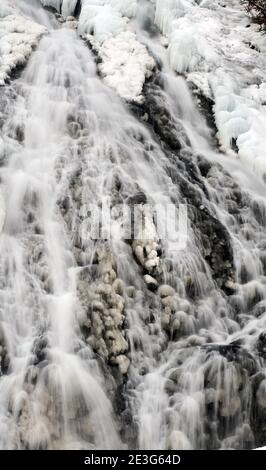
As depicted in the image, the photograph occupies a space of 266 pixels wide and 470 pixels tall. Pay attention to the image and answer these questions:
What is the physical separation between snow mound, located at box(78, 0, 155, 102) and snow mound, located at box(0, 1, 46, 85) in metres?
1.11

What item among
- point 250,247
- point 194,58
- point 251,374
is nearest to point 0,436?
point 251,374

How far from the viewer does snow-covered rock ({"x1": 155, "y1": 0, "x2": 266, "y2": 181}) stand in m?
10.5

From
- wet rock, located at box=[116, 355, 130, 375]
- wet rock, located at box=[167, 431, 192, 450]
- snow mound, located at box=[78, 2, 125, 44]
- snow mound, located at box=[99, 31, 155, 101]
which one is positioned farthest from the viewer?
snow mound, located at box=[78, 2, 125, 44]

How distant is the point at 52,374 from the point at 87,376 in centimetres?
43

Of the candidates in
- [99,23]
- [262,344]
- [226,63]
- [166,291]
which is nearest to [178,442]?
[262,344]

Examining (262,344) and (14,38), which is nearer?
(262,344)

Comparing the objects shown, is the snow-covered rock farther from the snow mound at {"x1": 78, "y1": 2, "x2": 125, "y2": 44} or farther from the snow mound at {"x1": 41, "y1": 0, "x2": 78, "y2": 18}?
the snow mound at {"x1": 41, "y1": 0, "x2": 78, "y2": 18}

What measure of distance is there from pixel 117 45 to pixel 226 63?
7.88 ft

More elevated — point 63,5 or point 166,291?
point 63,5

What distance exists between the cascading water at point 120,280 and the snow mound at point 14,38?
308 mm

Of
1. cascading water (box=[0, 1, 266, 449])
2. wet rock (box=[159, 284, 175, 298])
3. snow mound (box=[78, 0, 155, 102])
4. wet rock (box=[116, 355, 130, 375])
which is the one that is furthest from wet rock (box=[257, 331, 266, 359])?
snow mound (box=[78, 0, 155, 102])

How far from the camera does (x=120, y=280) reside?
24.5 ft

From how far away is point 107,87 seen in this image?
10695 mm

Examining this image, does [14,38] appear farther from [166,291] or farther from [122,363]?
[122,363]
